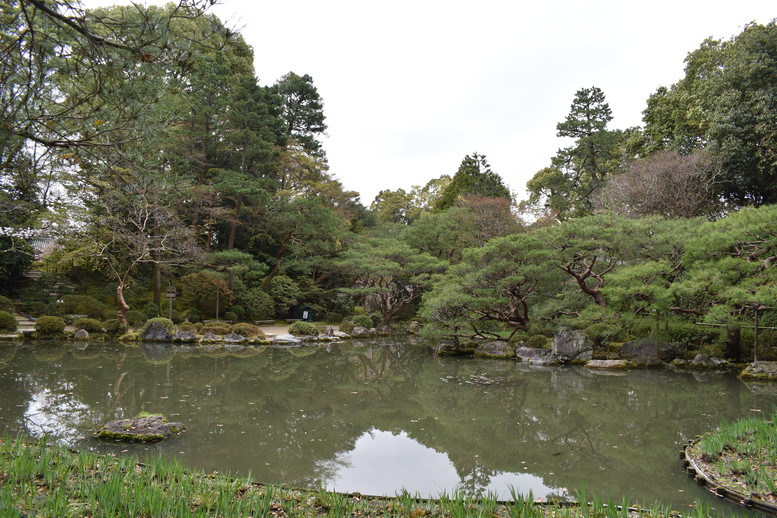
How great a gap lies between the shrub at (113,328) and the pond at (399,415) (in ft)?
6.94

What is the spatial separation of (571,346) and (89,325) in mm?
12390

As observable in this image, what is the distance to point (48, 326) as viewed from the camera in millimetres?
11727

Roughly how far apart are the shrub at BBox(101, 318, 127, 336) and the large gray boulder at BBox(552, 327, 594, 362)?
11.3m

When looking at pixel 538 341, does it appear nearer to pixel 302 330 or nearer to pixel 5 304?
pixel 302 330

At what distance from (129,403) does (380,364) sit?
18.2 feet

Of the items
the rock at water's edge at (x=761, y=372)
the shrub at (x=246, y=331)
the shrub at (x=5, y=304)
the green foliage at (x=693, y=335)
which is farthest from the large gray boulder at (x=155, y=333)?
the rock at water's edge at (x=761, y=372)

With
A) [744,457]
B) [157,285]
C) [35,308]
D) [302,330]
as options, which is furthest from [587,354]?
[35,308]

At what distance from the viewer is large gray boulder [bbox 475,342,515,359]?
1123cm

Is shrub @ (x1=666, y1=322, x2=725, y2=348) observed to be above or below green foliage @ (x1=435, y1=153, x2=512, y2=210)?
below

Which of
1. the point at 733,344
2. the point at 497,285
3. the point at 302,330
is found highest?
→ the point at 497,285

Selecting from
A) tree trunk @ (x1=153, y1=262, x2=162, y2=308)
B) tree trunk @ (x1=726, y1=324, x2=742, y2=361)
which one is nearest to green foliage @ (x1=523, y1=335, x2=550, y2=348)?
tree trunk @ (x1=726, y1=324, x2=742, y2=361)

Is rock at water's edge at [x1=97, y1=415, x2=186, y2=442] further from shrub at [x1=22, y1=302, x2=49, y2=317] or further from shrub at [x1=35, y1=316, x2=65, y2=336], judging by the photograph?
shrub at [x1=22, y1=302, x2=49, y2=317]

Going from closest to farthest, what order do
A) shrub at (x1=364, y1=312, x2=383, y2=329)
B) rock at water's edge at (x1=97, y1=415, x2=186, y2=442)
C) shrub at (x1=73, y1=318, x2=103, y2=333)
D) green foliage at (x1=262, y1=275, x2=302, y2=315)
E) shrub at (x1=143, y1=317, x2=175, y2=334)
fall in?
rock at water's edge at (x1=97, y1=415, x2=186, y2=442), shrub at (x1=73, y1=318, x2=103, y2=333), shrub at (x1=143, y1=317, x2=175, y2=334), shrub at (x1=364, y1=312, x2=383, y2=329), green foliage at (x1=262, y1=275, x2=302, y2=315)

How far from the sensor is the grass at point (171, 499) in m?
2.24
